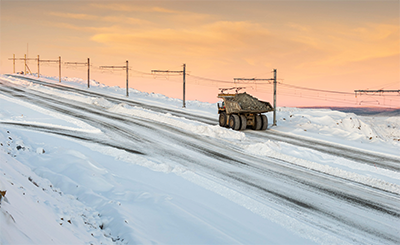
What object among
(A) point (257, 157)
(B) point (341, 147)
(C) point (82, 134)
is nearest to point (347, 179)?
(A) point (257, 157)

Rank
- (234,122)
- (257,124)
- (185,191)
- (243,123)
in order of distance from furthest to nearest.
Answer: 1. (257,124)
2. (243,123)
3. (234,122)
4. (185,191)

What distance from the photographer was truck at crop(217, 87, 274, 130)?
23078 millimetres

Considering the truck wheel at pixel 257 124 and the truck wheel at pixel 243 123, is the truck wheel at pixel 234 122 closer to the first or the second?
the truck wheel at pixel 243 123

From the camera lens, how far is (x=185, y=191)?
9.27 meters

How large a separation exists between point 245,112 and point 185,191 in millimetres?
15030

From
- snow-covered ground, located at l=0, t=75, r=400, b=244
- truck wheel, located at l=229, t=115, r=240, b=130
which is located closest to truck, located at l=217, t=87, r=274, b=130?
truck wheel, located at l=229, t=115, r=240, b=130

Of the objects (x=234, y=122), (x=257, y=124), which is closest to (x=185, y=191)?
(x=234, y=122)

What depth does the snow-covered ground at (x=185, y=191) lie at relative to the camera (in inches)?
248

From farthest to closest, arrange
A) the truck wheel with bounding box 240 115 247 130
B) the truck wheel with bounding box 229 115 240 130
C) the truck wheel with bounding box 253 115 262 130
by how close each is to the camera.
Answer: the truck wheel with bounding box 253 115 262 130 < the truck wheel with bounding box 240 115 247 130 < the truck wheel with bounding box 229 115 240 130

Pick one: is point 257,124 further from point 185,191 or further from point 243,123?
point 185,191

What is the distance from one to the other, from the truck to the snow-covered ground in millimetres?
4976

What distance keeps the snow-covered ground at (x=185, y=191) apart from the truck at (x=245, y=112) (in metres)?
4.98

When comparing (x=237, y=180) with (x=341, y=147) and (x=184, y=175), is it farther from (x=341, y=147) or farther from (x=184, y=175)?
(x=341, y=147)

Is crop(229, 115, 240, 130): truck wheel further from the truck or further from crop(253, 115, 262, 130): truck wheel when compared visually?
crop(253, 115, 262, 130): truck wheel
